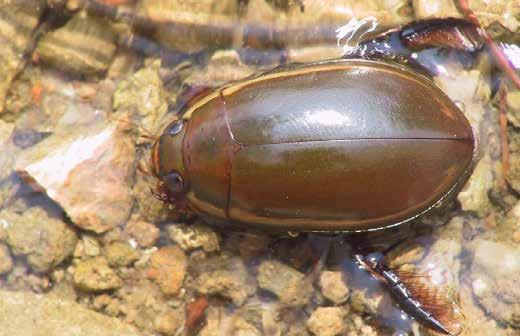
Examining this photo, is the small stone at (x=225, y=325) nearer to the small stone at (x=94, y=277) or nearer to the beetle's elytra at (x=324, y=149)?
the small stone at (x=94, y=277)

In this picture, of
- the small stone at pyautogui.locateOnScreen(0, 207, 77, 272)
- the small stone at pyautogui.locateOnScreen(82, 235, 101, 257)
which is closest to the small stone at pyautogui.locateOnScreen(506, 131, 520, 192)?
the small stone at pyautogui.locateOnScreen(82, 235, 101, 257)

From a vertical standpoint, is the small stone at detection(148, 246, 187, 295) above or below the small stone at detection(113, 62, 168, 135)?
below

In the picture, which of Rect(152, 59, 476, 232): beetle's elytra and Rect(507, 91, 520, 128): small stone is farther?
Rect(507, 91, 520, 128): small stone

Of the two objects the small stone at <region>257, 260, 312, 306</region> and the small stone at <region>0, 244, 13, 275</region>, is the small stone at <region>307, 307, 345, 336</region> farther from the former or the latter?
the small stone at <region>0, 244, 13, 275</region>

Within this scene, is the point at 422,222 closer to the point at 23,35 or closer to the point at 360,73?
the point at 360,73

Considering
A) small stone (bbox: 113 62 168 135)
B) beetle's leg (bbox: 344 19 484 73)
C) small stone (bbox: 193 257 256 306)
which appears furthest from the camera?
small stone (bbox: 113 62 168 135)

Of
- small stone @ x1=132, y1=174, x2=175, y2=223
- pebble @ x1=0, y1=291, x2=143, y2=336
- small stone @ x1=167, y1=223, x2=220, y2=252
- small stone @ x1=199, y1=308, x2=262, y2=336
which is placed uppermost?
small stone @ x1=132, y1=174, x2=175, y2=223

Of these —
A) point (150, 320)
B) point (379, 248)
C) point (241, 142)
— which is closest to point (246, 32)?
point (241, 142)

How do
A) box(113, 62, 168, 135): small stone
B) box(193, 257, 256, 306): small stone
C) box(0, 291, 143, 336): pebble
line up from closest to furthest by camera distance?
box(0, 291, 143, 336): pebble < box(193, 257, 256, 306): small stone < box(113, 62, 168, 135): small stone
